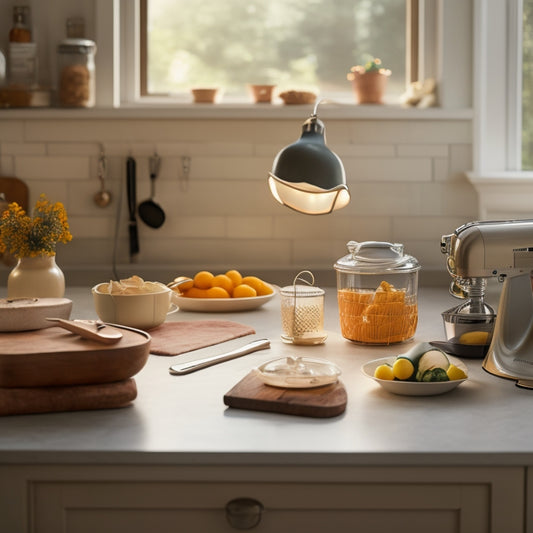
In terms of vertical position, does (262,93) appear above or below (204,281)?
above

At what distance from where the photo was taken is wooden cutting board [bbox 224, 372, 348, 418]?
4.03 ft

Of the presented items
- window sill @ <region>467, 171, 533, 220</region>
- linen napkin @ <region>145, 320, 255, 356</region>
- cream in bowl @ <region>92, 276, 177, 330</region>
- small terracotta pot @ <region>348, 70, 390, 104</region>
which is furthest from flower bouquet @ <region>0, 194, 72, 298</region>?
window sill @ <region>467, 171, 533, 220</region>

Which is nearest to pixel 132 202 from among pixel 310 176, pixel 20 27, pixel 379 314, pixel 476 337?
Result: pixel 20 27

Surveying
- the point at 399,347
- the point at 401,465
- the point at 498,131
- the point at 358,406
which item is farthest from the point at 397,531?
the point at 498,131

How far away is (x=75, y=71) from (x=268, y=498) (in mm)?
2038

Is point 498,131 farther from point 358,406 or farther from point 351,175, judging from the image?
point 358,406

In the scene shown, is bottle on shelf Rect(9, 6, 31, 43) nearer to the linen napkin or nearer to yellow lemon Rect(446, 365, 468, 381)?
the linen napkin

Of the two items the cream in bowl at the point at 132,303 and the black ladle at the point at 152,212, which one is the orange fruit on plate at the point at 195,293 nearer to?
the cream in bowl at the point at 132,303

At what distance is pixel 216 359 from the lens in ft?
5.18

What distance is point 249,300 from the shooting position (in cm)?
217

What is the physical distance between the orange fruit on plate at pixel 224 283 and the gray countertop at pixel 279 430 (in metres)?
0.73

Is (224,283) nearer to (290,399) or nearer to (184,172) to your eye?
(184,172)

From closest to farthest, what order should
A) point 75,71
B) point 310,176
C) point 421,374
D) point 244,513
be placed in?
1. point 244,513
2. point 421,374
3. point 310,176
4. point 75,71

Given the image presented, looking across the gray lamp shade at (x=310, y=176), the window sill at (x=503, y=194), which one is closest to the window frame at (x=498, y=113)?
the window sill at (x=503, y=194)
